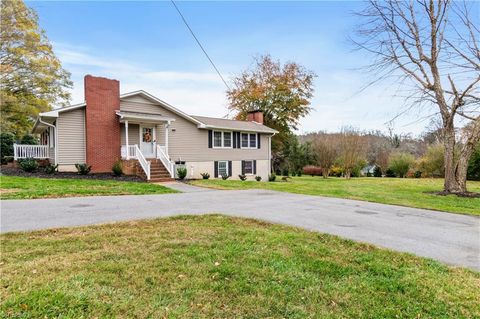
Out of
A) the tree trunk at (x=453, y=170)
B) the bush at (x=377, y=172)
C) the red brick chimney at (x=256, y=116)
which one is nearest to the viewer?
the tree trunk at (x=453, y=170)

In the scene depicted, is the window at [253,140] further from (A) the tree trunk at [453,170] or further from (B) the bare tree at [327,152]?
(A) the tree trunk at [453,170]

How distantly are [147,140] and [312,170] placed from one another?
21054mm

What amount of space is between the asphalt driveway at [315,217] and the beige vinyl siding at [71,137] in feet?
25.4

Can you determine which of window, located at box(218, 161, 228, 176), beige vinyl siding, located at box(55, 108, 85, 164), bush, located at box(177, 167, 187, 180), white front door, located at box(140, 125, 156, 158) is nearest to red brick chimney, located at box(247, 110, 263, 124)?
window, located at box(218, 161, 228, 176)

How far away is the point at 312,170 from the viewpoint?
34.0 m

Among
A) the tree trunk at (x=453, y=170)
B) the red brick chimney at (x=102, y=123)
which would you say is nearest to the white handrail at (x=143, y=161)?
the red brick chimney at (x=102, y=123)

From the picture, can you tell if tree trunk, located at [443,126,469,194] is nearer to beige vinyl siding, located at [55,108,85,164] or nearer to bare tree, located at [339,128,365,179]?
bare tree, located at [339,128,365,179]

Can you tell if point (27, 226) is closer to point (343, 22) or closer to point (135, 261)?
point (135, 261)

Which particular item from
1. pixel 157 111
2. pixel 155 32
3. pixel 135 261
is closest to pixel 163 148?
pixel 157 111

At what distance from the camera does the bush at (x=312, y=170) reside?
109 feet

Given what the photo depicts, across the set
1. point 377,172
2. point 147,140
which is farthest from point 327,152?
point 147,140

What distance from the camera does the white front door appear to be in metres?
18.0

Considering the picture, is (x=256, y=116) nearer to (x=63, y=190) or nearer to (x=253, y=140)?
(x=253, y=140)

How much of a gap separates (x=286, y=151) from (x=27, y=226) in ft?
105
